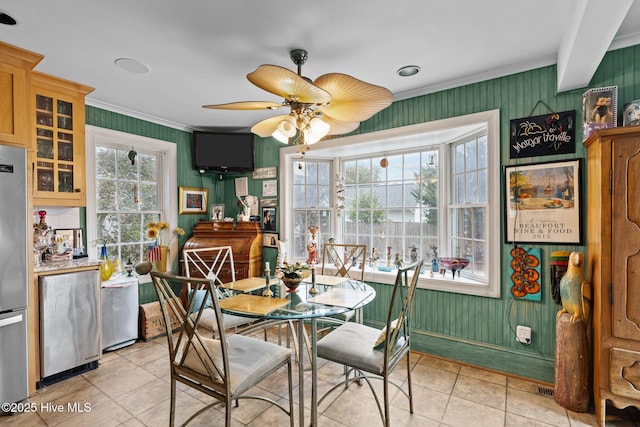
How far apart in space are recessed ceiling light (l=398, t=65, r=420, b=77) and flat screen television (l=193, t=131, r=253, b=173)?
221 cm

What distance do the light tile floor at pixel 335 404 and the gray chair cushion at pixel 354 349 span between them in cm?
44

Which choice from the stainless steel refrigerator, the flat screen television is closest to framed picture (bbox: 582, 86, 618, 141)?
the flat screen television

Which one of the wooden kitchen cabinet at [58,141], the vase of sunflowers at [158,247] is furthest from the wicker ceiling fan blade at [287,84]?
the vase of sunflowers at [158,247]

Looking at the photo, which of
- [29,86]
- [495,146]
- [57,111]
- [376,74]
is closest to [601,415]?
[495,146]

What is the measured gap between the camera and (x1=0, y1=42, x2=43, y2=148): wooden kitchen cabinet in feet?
7.02

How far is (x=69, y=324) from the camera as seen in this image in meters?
2.49

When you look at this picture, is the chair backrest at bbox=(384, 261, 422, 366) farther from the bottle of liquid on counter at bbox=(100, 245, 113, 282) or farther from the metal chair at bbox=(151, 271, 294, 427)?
the bottle of liquid on counter at bbox=(100, 245, 113, 282)

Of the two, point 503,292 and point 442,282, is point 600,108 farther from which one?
point 442,282

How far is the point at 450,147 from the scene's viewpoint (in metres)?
3.20

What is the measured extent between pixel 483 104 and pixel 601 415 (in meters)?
2.31

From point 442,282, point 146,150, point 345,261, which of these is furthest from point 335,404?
point 146,150

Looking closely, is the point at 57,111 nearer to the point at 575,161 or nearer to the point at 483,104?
the point at 483,104

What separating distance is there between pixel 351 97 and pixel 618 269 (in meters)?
1.92

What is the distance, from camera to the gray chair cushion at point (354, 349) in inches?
70.4
